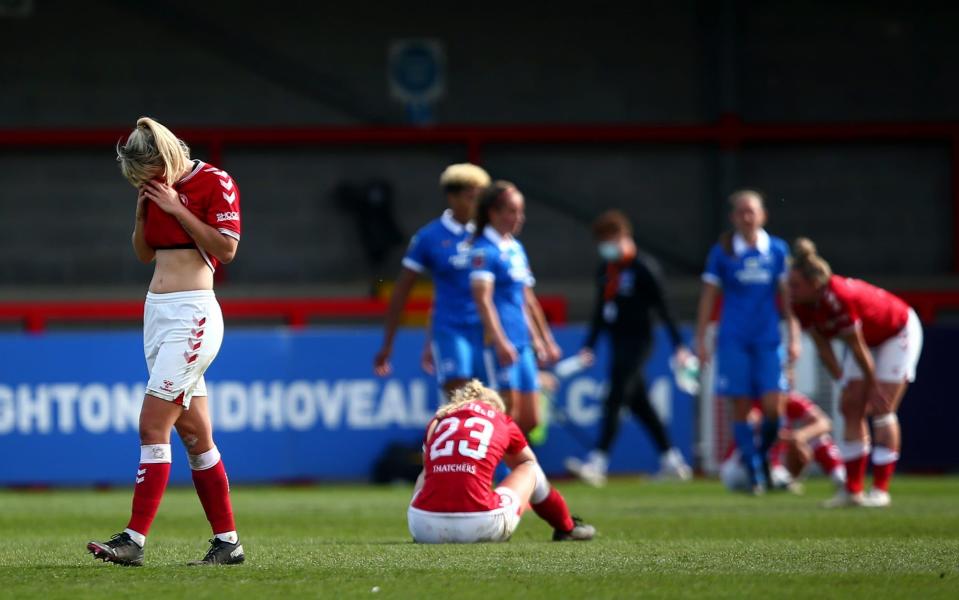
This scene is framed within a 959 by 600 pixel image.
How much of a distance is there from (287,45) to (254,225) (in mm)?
2325

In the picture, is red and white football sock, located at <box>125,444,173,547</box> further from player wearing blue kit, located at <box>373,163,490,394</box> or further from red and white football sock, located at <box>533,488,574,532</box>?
player wearing blue kit, located at <box>373,163,490,394</box>

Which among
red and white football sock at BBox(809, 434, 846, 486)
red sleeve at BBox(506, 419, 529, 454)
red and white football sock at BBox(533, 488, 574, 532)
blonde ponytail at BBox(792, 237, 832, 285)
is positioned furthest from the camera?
red and white football sock at BBox(809, 434, 846, 486)

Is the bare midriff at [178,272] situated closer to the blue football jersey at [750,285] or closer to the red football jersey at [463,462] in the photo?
the red football jersey at [463,462]

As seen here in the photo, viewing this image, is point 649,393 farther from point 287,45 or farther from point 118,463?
point 287,45

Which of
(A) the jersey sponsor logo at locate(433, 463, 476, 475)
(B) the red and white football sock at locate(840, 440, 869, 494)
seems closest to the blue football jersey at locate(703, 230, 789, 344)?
(B) the red and white football sock at locate(840, 440, 869, 494)

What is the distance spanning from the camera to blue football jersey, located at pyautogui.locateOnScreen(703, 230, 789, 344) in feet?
38.9

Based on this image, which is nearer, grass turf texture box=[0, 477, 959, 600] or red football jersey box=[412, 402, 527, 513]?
grass turf texture box=[0, 477, 959, 600]

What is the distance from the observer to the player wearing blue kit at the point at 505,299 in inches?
374

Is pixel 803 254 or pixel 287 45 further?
pixel 287 45

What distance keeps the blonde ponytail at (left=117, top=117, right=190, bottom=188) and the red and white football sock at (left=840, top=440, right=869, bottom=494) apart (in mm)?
5690

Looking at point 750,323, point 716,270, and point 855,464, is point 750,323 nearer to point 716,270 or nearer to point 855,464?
point 716,270

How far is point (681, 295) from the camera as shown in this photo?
19906mm

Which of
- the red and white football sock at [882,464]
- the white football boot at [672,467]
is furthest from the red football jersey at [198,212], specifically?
the white football boot at [672,467]

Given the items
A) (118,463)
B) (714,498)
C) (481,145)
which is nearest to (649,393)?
(714,498)
